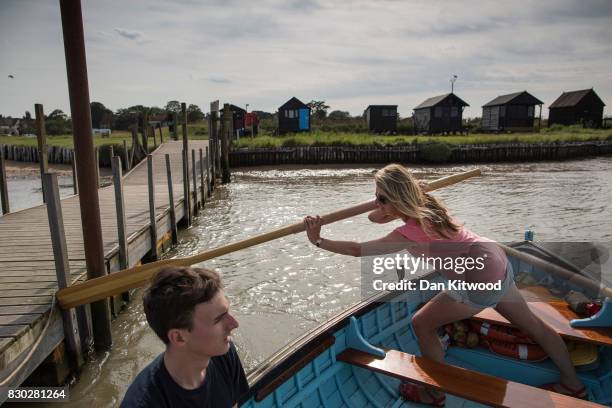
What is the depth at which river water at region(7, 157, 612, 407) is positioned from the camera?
598 centimetres

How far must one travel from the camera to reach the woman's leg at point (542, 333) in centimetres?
329

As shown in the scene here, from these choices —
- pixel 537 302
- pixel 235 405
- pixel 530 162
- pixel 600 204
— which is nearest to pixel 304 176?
pixel 600 204

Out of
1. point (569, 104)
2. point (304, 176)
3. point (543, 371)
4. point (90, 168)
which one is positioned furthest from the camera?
point (569, 104)

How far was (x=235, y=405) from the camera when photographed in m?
2.06

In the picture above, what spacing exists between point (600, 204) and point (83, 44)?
57.3 feet

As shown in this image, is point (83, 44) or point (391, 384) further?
point (83, 44)

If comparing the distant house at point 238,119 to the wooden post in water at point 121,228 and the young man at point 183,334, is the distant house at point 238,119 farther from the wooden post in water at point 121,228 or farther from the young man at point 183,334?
the young man at point 183,334

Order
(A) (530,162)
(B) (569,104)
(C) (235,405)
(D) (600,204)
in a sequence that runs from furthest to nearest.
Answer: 1. (B) (569,104)
2. (A) (530,162)
3. (D) (600,204)
4. (C) (235,405)

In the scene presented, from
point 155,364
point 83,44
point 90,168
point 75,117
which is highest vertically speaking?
point 83,44

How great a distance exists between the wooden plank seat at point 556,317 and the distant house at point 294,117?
125 ft

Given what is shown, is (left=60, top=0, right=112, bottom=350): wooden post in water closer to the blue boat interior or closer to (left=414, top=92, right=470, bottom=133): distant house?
the blue boat interior

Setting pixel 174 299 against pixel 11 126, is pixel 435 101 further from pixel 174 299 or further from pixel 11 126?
pixel 11 126

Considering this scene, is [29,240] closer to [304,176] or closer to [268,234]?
[268,234]

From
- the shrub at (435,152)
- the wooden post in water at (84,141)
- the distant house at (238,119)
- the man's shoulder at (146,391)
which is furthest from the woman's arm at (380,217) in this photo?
the distant house at (238,119)
